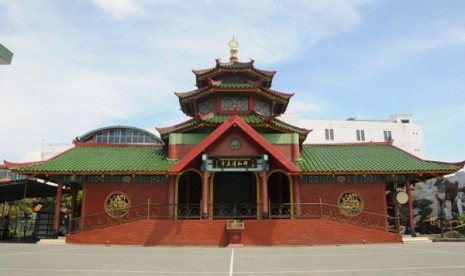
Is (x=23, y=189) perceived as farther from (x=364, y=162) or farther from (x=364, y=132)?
(x=364, y=132)

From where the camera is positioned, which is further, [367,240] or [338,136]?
[338,136]

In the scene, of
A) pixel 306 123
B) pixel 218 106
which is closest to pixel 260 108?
pixel 218 106

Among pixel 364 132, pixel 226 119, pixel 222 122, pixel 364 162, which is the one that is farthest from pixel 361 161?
pixel 364 132

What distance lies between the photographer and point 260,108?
78.5 ft

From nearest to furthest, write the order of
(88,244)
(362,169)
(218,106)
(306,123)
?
(88,244) < (362,169) < (218,106) < (306,123)

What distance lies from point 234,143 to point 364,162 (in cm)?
790

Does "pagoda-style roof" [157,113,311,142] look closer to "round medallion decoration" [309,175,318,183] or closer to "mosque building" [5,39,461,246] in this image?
"mosque building" [5,39,461,246]

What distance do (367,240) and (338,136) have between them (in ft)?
150

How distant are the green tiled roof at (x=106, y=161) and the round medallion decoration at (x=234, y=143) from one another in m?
3.77

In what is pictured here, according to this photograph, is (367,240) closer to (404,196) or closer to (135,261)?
(404,196)

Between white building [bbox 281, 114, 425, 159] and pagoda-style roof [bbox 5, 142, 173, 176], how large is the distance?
38.8 m

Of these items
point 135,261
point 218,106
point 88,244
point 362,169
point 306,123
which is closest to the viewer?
point 135,261

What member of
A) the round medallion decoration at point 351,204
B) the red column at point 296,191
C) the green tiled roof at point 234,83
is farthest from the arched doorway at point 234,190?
the green tiled roof at point 234,83

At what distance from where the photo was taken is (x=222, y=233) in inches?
678
